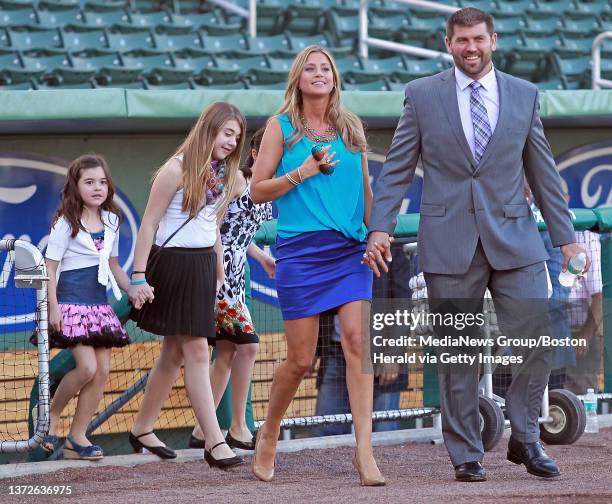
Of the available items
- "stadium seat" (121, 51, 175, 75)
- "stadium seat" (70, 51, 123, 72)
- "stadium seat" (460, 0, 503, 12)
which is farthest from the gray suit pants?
"stadium seat" (460, 0, 503, 12)

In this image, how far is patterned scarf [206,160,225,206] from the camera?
213 inches

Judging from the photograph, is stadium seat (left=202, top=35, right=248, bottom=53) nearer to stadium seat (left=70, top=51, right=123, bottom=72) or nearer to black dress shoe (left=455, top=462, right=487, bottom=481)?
stadium seat (left=70, top=51, right=123, bottom=72)

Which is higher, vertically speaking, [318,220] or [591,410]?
[318,220]

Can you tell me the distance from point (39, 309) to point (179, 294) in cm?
60

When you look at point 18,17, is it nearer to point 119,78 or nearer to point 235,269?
point 119,78

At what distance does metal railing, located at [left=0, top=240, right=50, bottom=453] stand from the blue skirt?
3.68 ft

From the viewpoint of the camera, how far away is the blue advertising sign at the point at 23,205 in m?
6.74

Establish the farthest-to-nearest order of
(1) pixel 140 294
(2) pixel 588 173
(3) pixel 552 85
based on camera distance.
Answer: (3) pixel 552 85
(2) pixel 588 173
(1) pixel 140 294

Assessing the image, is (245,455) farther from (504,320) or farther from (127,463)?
(504,320)

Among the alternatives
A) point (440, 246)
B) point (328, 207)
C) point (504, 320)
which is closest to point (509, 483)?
point (504, 320)

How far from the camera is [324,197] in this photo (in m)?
4.78

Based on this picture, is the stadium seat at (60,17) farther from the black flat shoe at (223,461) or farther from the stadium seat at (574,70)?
the black flat shoe at (223,461)

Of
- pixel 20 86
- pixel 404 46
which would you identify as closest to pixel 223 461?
pixel 20 86

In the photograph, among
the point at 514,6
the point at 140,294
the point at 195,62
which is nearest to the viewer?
the point at 140,294
